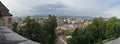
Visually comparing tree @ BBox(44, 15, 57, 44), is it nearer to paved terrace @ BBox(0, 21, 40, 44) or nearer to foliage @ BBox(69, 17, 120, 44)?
foliage @ BBox(69, 17, 120, 44)

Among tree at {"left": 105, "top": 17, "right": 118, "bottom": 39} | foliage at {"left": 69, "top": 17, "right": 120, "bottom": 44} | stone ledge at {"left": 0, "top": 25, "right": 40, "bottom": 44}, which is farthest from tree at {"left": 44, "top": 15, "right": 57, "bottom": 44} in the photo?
stone ledge at {"left": 0, "top": 25, "right": 40, "bottom": 44}

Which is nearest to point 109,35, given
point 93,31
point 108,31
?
point 108,31

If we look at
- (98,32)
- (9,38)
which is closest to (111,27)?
(98,32)

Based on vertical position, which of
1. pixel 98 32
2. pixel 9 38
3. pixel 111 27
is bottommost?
pixel 98 32

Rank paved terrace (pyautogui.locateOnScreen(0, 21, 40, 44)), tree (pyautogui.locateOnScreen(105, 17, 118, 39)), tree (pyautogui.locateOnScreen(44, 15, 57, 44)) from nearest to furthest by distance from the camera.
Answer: paved terrace (pyautogui.locateOnScreen(0, 21, 40, 44)), tree (pyautogui.locateOnScreen(105, 17, 118, 39)), tree (pyautogui.locateOnScreen(44, 15, 57, 44))

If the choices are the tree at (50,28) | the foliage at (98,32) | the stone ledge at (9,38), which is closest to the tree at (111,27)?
the foliage at (98,32)

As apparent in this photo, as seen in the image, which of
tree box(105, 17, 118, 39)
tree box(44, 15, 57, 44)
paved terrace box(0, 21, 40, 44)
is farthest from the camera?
tree box(44, 15, 57, 44)

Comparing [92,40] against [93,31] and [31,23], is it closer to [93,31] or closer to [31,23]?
[93,31]

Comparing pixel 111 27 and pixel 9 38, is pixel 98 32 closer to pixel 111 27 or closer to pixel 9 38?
pixel 111 27

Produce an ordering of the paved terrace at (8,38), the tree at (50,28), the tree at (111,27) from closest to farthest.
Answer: the paved terrace at (8,38) < the tree at (111,27) < the tree at (50,28)

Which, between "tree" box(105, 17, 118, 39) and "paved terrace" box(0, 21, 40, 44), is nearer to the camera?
"paved terrace" box(0, 21, 40, 44)

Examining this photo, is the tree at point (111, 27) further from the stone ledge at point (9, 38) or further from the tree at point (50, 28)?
the stone ledge at point (9, 38)

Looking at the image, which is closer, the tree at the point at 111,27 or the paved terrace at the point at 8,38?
the paved terrace at the point at 8,38
